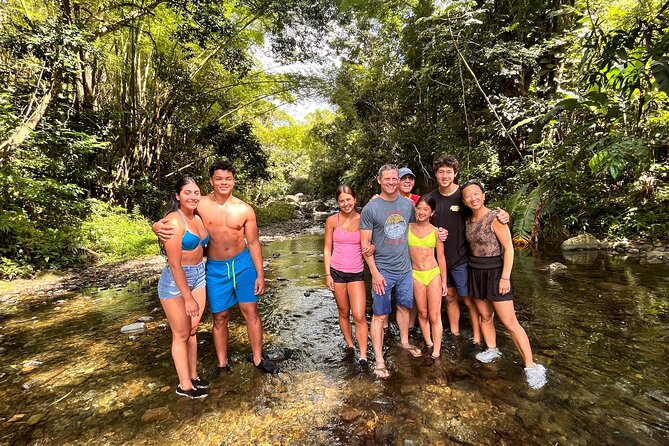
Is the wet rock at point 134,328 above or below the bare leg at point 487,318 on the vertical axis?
below

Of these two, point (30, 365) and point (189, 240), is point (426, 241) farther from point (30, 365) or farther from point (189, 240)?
point (30, 365)

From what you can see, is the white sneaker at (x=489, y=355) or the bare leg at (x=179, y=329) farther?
the white sneaker at (x=489, y=355)

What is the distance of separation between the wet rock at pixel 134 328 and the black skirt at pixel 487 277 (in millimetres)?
4894

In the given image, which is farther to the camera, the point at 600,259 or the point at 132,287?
the point at 600,259

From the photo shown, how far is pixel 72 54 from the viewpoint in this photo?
8977 mm

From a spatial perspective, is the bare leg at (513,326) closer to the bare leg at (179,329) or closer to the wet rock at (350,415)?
the wet rock at (350,415)

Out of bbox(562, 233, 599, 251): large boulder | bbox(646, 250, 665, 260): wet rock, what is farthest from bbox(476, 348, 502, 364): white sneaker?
bbox(562, 233, 599, 251): large boulder

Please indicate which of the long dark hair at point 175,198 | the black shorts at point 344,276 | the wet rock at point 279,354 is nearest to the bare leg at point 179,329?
the long dark hair at point 175,198

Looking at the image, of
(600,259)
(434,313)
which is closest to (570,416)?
(434,313)

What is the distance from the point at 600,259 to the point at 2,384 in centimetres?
1203

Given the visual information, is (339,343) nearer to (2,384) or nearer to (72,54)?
(2,384)

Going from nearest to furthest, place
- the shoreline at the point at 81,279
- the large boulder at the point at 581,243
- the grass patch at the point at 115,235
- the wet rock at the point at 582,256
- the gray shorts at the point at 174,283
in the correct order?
1. the gray shorts at the point at 174,283
2. the shoreline at the point at 81,279
3. the wet rock at the point at 582,256
4. the large boulder at the point at 581,243
5. the grass patch at the point at 115,235

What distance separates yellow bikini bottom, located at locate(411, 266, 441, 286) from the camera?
3.90 m

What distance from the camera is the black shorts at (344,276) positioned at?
3703 mm
